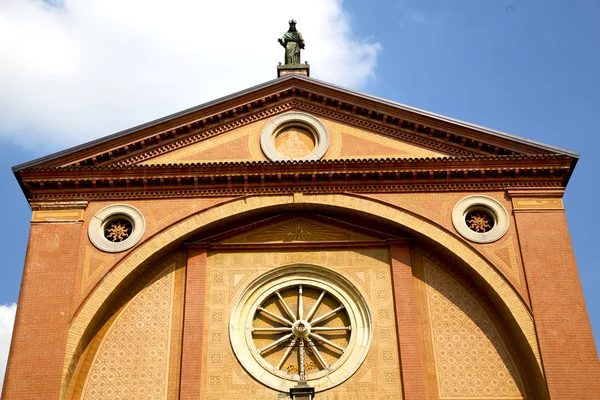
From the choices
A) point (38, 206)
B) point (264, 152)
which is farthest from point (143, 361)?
point (264, 152)

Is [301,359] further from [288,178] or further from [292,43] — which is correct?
[292,43]

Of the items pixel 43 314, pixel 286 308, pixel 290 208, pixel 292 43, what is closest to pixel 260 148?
pixel 290 208

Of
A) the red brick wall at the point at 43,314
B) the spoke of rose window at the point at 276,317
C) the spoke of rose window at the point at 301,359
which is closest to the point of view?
the spoke of rose window at the point at 301,359

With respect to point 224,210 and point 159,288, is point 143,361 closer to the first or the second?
point 159,288

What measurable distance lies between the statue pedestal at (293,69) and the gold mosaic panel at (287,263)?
734cm

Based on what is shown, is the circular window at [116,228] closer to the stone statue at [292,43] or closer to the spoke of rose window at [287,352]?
the spoke of rose window at [287,352]

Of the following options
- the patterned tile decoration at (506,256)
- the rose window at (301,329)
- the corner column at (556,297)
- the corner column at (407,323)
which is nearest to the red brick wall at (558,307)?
the corner column at (556,297)

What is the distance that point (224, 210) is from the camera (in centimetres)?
2020

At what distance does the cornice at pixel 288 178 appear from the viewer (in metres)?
20.3

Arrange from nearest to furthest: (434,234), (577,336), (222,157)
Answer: (577,336), (434,234), (222,157)

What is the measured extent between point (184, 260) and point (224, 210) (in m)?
1.66

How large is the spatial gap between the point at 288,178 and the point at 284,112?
2.41 m

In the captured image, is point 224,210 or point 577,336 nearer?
point 577,336

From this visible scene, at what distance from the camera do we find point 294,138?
21.8 metres
